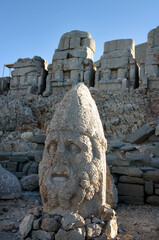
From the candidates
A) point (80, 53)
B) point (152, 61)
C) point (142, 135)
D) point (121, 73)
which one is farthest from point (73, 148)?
point (80, 53)

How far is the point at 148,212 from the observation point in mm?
3742

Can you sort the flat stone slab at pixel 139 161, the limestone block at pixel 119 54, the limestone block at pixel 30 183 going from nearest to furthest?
the flat stone slab at pixel 139 161, the limestone block at pixel 30 183, the limestone block at pixel 119 54

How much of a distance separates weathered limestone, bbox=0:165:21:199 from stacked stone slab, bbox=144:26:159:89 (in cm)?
804

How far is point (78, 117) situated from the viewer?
8.68 ft

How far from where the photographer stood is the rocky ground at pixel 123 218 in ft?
8.85

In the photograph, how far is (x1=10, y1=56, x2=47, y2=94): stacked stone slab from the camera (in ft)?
44.3

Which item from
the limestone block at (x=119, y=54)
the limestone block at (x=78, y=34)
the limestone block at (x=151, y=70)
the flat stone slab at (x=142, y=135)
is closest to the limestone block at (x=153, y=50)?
the limestone block at (x=151, y=70)

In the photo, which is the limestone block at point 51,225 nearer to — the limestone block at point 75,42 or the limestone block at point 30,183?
the limestone block at point 30,183

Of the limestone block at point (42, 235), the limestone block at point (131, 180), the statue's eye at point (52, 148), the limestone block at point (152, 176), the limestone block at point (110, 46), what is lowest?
the limestone block at point (42, 235)

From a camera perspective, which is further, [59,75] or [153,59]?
[59,75]

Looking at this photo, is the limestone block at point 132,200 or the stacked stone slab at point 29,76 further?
the stacked stone slab at point 29,76

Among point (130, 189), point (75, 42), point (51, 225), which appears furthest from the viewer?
point (75, 42)

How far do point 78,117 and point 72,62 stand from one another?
1061 centimetres

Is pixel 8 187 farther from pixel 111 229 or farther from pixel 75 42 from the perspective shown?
pixel 75 42
